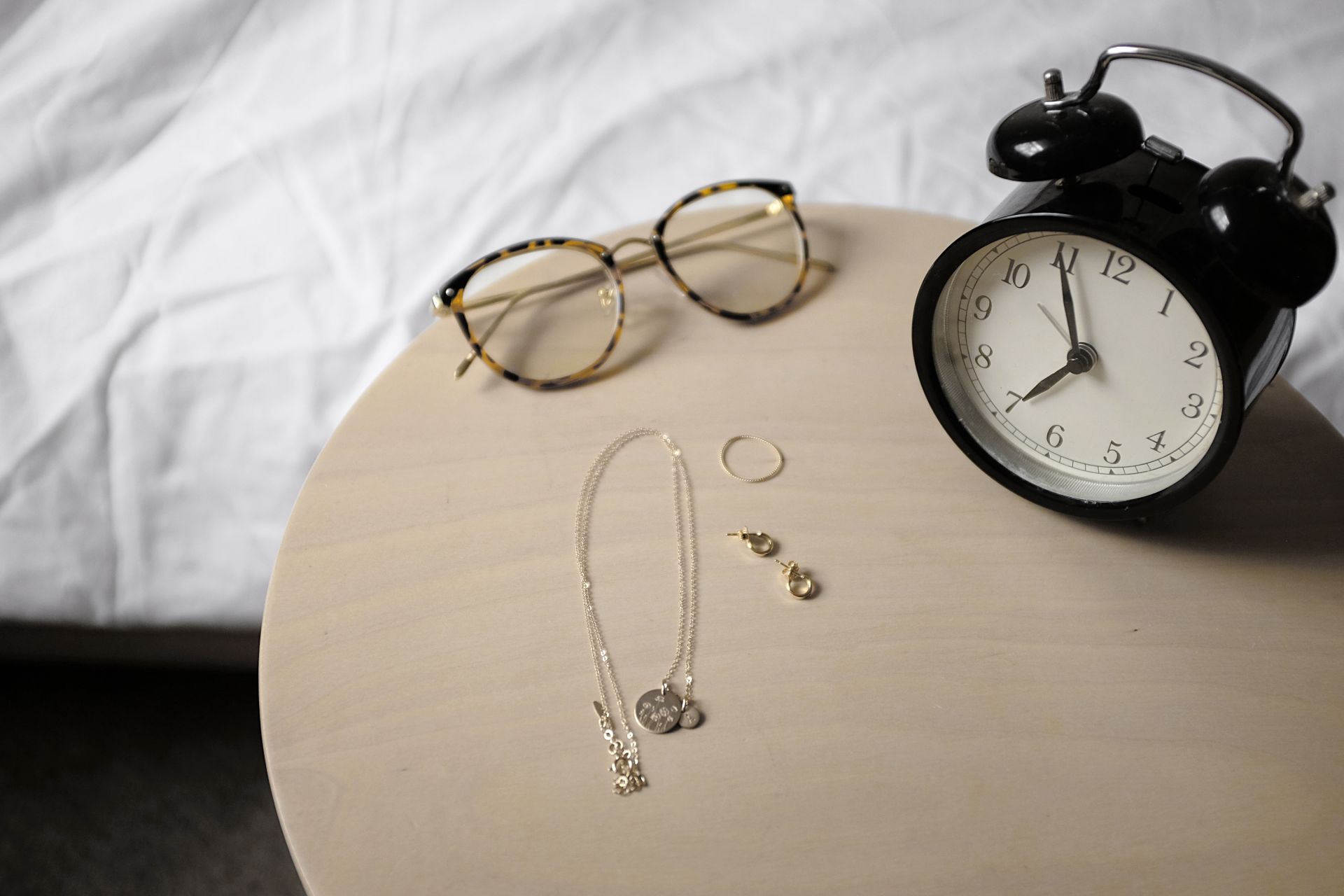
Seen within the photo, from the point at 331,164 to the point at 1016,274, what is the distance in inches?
36.0

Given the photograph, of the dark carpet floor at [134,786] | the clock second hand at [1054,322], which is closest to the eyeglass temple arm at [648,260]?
the clock second hand at [1054,322]

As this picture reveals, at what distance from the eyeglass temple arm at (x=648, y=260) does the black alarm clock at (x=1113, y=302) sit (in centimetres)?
27

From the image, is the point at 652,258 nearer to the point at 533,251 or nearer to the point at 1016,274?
the point at 533,251

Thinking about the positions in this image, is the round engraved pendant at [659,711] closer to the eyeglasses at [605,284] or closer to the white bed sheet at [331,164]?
the eyeglasses at [605,284]

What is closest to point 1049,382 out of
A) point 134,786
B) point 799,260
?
point 799,260

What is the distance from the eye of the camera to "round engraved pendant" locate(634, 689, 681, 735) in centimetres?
65

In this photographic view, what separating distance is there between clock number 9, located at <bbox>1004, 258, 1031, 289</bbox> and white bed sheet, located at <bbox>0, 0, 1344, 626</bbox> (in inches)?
22.9

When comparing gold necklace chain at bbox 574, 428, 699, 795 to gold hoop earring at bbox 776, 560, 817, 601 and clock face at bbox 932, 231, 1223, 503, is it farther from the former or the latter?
clock face at bbox 932, 231, 1223, 503

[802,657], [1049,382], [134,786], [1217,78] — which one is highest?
[1217,78]

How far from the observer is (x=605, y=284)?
0.93 meters

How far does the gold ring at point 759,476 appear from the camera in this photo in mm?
775

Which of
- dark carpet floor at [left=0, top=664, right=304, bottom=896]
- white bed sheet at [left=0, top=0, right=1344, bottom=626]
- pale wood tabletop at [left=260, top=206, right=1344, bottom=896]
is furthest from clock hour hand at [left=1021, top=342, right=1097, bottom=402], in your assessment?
dark carpet floor at [left=0, top=664, right=304, bottom=896]

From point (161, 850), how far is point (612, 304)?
848mm

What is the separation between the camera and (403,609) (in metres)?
0.71
